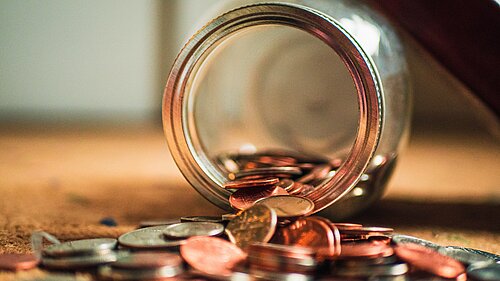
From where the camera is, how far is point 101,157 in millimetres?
1932

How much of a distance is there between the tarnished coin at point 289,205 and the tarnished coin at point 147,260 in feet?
0.47

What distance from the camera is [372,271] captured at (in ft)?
2.02

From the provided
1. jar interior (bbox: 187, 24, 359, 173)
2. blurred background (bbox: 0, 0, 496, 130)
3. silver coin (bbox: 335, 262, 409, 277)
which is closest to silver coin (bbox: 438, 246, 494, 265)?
silver coin (bbox: 335, 262, 409, 277)

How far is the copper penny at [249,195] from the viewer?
0.79m

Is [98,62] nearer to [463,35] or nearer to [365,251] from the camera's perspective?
[463,35]

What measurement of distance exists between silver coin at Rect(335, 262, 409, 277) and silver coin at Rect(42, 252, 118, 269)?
0.25m

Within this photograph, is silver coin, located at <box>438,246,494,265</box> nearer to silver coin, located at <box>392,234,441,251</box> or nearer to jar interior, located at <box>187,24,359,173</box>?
silver coin, located at <box>392,234,441,251</box>

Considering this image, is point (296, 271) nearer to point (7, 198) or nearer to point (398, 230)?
point (398, 230)

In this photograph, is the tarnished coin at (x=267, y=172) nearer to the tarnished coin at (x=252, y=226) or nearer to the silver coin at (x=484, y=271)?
the tarnished coin at (x=252, y=226)

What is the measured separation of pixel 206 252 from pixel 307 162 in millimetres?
406

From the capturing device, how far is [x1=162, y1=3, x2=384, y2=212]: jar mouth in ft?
→ 2.52

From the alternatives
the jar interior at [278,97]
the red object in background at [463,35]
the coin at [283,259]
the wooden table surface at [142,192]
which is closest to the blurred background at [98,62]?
the wooden table surface at [142,192]

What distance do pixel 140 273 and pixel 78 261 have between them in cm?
9

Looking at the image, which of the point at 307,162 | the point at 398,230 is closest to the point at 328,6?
the point at 307,162
